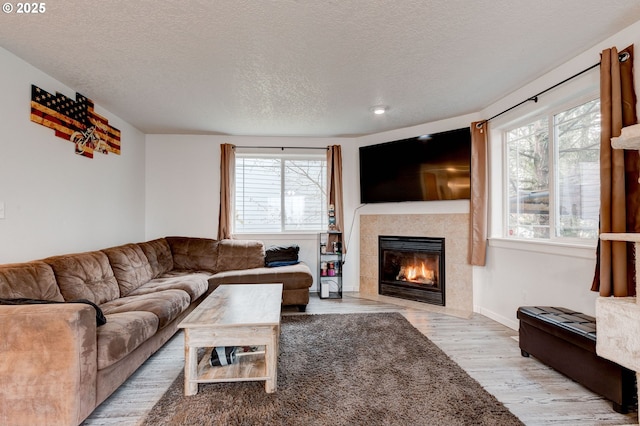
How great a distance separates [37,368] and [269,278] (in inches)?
90.8

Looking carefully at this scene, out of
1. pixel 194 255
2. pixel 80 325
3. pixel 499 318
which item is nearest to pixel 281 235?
pixel 194 255

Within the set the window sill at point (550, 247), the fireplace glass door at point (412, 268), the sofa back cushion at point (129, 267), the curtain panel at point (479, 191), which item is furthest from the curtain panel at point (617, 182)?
the sofa back cushion at point (129, 267)

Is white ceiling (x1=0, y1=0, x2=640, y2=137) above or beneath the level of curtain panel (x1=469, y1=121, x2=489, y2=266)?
above

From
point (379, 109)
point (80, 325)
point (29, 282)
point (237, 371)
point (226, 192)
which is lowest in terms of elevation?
point (237, 371)

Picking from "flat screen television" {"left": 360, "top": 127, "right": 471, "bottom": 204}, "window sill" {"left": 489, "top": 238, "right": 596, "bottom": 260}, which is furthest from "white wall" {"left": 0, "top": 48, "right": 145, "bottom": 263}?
"window sill" {"left": 489, "top": 238, "right": 596, "bottom": 260}

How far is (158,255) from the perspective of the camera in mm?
3918

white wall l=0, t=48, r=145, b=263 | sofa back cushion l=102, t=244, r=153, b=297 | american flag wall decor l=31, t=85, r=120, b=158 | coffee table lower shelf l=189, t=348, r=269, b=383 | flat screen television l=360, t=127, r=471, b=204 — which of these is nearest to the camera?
coffee table lower shelf l=189, t=348, r=269, b=383

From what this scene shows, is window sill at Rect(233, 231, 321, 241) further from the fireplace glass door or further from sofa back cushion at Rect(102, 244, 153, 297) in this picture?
sofa back cushion at Rect(102, 244, 153, 297)

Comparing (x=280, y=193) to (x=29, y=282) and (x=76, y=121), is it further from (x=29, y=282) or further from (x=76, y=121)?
(x=29, y=282)

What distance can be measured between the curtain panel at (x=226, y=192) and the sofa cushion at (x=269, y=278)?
2.92 ft

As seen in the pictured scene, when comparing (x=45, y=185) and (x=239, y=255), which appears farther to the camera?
(x=239, y=255)

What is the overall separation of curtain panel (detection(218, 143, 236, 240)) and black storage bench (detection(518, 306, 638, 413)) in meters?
3.66

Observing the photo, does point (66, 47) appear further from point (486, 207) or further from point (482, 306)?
point (482, 306)

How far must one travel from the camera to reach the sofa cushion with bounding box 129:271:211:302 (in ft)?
10.1
